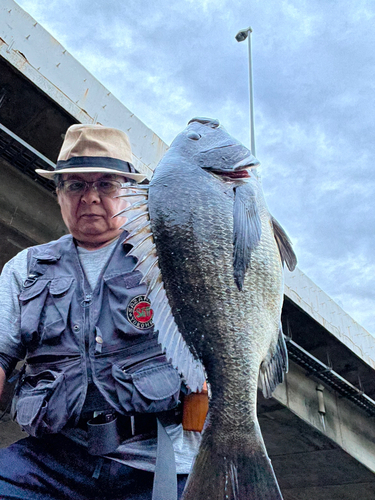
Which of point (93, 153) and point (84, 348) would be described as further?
point (93, 153)

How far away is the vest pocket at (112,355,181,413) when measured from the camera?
61.5 inches

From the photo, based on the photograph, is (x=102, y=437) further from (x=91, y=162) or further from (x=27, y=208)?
(x=27, y=208)

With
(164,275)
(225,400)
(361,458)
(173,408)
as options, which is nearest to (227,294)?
(164,275)

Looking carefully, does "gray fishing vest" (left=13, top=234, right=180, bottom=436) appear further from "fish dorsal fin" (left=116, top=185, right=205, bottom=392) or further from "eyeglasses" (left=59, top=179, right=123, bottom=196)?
"eyeglasses" (left=59, top=179, right=123, bottom=196)

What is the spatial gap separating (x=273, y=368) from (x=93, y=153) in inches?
52.2

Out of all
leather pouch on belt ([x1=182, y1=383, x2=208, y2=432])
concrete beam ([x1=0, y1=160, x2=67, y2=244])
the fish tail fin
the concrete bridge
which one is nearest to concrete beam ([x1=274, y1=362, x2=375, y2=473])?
the concrete bridge

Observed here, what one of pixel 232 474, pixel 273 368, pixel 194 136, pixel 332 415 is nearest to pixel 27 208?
pixel 194 136

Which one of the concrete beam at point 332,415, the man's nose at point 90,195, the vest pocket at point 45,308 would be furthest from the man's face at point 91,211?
the concrete beam at point 332,415

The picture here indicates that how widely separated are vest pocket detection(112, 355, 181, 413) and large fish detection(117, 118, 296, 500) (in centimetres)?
19

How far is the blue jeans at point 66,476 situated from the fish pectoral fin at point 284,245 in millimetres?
948

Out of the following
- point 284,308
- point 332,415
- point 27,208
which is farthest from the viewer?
point 332,415

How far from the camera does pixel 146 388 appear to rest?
1570 millimetres

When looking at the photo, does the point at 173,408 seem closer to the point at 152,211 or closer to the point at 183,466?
the point at 183,466

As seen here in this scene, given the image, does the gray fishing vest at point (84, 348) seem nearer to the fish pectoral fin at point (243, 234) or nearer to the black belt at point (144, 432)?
the black belt at point (144, 432)
